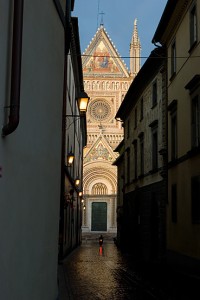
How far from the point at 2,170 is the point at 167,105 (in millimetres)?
17448

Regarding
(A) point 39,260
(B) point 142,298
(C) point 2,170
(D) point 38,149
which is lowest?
(B) point 142,298

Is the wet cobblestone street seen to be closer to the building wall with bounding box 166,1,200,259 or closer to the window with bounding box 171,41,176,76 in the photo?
the building wall with bounding box 166,1,200,259

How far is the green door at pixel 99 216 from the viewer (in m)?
68.8

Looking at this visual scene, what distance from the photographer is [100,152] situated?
7175 cm

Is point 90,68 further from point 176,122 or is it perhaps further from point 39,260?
point 39,260

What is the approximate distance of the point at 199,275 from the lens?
15531mm

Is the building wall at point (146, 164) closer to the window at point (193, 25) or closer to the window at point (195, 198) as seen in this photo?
the window at point (195, 198)

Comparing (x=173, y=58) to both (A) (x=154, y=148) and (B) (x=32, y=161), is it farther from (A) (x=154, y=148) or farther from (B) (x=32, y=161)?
(B) (x=32, y=161)

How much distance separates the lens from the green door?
226 ft

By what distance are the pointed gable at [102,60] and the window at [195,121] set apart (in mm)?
61434

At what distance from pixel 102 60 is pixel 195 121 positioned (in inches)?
2478

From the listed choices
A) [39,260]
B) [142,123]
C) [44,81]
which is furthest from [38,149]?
[142,123]

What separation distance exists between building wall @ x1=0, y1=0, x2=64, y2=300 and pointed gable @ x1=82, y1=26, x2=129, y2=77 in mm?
69368

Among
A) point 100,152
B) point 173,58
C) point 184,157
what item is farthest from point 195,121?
point 100,152
